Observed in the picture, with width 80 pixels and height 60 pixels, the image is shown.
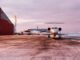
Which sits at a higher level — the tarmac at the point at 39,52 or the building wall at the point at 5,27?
the building wall at the point at 5,27

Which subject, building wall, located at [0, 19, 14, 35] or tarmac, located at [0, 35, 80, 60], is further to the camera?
building wall, located at [0, 19, 14, 35]

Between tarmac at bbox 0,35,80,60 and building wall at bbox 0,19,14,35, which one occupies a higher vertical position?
building wall at bbox 0,19,14,35

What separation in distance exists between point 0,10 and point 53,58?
6391 cm

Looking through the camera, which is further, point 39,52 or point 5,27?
point 5,27

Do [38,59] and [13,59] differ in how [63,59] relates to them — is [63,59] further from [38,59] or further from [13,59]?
[13,59]

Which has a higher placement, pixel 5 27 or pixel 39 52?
pixel 5 27

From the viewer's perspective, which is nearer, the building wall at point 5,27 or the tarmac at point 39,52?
the tarmac at point 39,52

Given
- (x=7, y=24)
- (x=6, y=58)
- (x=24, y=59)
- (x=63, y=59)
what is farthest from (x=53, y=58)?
(x=7, y=24)

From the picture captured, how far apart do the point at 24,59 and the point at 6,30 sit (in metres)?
64.2

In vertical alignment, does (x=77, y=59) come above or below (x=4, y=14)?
below

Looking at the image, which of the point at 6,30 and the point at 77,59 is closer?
the point at 77,59

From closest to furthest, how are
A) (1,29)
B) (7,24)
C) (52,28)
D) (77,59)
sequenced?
1. (77,59)
2. (52,28)
3. (1,29)
4. (7,24)

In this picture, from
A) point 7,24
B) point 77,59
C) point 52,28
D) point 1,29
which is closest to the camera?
point 77,59

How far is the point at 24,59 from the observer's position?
11836 mm
